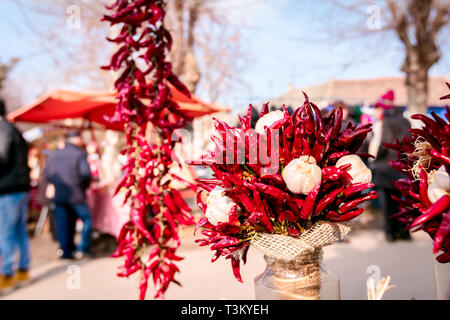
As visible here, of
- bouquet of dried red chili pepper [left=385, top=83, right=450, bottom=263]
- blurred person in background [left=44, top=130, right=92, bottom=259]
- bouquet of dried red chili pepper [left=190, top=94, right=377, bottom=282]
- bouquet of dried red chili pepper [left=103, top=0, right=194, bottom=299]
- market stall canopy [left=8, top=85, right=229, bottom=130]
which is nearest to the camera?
bouquet of dried red chili pepper [left=385, top=83, right=450, bottom=263]

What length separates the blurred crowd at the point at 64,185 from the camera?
11.4 feet

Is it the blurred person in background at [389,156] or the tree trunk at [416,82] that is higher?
the tree trunk at [416,82]

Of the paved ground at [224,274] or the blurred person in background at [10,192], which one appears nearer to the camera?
the paved ground at [224,274]

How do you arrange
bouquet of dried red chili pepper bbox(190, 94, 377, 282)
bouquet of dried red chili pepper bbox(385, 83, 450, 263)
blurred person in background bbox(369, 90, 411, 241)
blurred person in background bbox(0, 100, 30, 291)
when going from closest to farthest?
bouquet of dried red chili pepper bbox(385, 83, 450, 263) < bouquet of dried red chili pepper bbox(190, 94, 377, 282) < blurred person in background bbox(0, 100, 30, 291) < blurred person in background bbox(369, 90, 411, 241)

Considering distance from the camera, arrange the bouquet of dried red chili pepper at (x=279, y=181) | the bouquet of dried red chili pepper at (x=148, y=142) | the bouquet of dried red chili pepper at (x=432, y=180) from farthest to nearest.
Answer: the bouquet of dried red chili pepper at (x=148, y=142) → the bouquet of dried red chili pepper at (x=279, y=181) → the bouquet of dried red chili pepper at (x=432, y=180)

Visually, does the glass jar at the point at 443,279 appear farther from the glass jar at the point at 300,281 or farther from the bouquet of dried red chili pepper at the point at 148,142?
the bouquet of dried red chili pepper at the point at 148,142

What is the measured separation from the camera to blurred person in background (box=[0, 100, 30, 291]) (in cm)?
345

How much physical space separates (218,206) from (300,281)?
1.04ft

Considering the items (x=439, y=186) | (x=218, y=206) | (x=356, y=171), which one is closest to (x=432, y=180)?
(x=439, y=186)

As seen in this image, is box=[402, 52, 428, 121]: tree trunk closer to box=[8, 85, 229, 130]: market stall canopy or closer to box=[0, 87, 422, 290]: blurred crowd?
box=[0, 87, 422, 290]: blurred crowd

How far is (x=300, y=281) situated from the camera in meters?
1.00

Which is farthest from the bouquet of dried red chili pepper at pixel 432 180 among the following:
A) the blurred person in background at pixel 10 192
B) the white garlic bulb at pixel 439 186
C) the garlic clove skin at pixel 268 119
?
the blurred person in background at pixel 10 192

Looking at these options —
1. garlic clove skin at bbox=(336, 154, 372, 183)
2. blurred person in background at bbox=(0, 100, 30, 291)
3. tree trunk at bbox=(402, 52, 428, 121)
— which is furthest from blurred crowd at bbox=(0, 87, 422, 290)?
tree trunk at bbox=(402, 52, 428, 121)

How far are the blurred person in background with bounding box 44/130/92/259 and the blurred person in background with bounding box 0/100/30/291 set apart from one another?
0.96 meters
